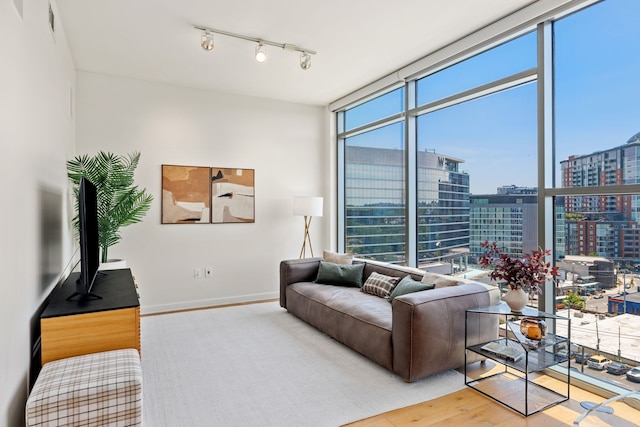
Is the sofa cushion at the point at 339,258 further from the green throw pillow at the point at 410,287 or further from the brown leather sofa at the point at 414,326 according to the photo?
the green throw pillow at the point at 410,287

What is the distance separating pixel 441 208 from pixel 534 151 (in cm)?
113

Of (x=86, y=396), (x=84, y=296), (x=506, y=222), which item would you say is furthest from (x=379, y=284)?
(x=86, y=396)

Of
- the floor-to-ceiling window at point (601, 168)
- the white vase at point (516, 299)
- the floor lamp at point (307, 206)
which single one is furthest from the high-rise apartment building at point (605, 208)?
the floor lamp at point (307, 206)

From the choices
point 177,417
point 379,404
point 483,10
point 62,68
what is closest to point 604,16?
point 483,10

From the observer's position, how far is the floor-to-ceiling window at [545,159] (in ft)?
8.18

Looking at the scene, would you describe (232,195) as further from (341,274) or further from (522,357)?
(522,357)

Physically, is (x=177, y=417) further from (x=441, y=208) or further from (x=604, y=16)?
(x=604, y=16)

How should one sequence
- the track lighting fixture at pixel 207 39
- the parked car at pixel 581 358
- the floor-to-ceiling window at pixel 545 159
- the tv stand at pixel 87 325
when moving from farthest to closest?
the track lighting fixture at pixel 207 39, the parked car at pixel 581 358, the floor-to-ceiling window at pixel 545 159, the tv stand at pixel 87 325

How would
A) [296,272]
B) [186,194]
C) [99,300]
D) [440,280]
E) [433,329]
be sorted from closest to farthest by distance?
[99,300], [433,329], [440,280], [296,272], [186,194]

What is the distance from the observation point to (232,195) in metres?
4.97

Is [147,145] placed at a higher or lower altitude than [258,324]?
higher

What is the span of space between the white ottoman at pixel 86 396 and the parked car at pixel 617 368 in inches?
113

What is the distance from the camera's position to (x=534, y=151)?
A: 9.82 feet

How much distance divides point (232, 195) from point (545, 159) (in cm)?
355
